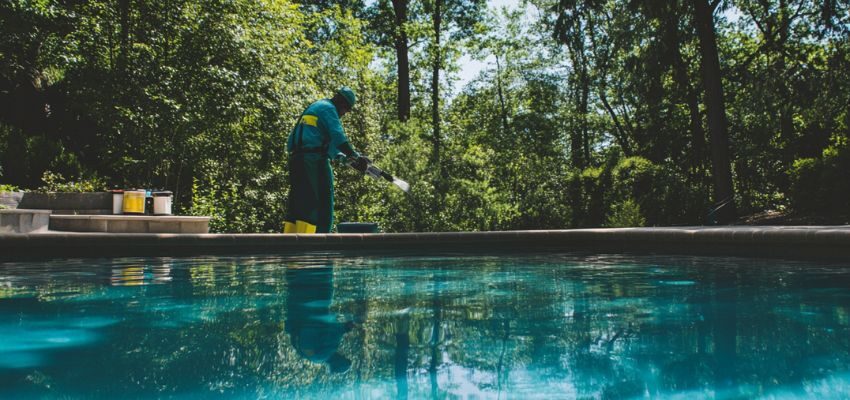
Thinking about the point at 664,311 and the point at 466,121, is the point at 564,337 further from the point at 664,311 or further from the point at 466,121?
the point at 466,121

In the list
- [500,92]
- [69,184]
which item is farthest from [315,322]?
[500,92]

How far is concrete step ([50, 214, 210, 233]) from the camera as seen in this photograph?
10.3 m

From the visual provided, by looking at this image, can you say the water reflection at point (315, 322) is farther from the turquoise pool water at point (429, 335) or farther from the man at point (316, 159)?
the man at point (316, 159)

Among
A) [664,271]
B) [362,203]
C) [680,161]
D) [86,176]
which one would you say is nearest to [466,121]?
[680,161]

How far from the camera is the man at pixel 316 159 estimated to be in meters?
8.31

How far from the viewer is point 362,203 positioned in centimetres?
1470

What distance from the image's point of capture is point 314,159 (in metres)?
8.47

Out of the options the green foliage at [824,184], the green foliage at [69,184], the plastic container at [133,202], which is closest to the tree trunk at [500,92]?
the green foliage at [824,184]

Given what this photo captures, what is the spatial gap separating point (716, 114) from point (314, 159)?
9.85 m

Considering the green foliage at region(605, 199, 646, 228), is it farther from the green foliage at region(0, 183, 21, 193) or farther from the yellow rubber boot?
the green foliage at region(0, 183, 21, 193)

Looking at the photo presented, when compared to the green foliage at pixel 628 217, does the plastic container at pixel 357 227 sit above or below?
below

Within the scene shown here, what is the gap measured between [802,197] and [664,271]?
10407 millimetres

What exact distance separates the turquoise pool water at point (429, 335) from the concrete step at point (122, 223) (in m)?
4.83

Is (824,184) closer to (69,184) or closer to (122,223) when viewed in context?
(122,223)
